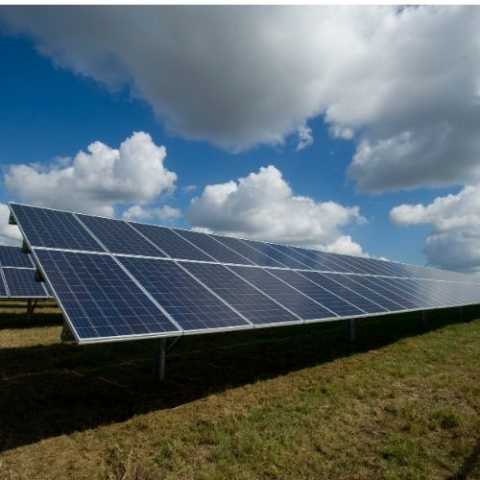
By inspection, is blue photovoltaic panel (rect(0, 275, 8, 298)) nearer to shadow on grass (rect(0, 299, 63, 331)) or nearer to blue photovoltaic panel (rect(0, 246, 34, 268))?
shadow on grass (rect(0, 299, 63, 331))

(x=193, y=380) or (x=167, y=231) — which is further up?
(x=167, y=231)

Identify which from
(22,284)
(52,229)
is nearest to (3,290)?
(22,284)

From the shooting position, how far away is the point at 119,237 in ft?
42.5

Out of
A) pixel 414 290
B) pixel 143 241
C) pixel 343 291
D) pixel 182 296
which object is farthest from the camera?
pixel 414 290

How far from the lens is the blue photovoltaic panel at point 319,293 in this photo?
44.1 feet

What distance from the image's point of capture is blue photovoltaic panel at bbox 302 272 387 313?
14.9 m

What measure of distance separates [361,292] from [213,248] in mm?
6808

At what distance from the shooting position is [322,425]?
319 inches

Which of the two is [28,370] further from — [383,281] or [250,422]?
[383,281]

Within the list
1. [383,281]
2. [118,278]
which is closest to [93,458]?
[118,278]

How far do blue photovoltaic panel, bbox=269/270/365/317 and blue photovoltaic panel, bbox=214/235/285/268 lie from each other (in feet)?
2.60

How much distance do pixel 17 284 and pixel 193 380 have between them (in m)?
15.8

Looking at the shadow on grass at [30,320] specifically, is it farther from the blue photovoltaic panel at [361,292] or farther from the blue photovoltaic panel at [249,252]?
the blue photovoltaic panel at [361,292]

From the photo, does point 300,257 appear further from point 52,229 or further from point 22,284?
point 22,284
